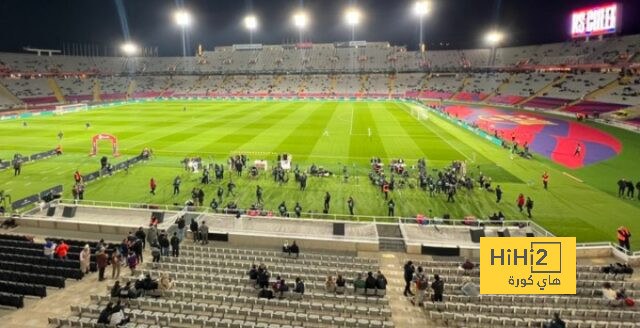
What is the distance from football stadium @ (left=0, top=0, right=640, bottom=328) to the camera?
11641mm

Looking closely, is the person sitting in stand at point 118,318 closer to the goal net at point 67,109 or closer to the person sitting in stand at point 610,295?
the person sitting in stand at point 610,295

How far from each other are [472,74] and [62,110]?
98590mm

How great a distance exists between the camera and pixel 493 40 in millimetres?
101375

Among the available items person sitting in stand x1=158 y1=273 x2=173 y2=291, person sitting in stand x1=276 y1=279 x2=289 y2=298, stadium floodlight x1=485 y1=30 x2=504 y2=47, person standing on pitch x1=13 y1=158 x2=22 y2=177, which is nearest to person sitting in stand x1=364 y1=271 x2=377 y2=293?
person sitting in stand x1=276 y1=279 x2=289 y2=298

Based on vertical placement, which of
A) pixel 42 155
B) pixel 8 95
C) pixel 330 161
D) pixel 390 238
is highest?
pixel 8 95

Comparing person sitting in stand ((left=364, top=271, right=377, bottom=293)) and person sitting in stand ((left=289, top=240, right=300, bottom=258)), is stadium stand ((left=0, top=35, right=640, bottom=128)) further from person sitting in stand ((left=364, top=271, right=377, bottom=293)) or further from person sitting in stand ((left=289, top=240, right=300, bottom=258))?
person sitting in stand ((left=364, top=271, right=377, bottom=293))

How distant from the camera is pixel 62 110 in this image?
7375 cm

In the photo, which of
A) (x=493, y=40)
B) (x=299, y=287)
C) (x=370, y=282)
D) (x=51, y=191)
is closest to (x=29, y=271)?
(x=299, y=287)

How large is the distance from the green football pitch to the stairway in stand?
3.63 meters

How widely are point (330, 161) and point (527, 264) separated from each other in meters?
27.4

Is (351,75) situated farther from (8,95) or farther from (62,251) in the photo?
(62,251)

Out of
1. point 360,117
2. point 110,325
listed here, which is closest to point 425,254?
point 110,325

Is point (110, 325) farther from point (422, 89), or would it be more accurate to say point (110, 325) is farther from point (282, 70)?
point (282, 70)

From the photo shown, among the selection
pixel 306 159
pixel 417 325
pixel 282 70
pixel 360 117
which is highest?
pixel 282 70
